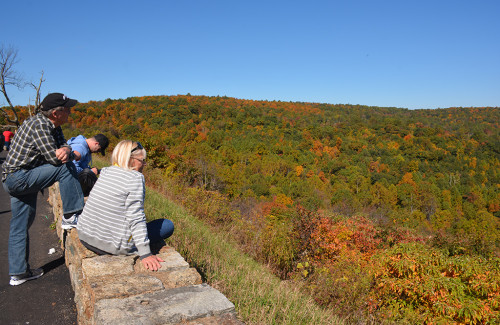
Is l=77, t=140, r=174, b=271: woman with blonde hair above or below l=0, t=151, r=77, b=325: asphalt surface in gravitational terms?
above

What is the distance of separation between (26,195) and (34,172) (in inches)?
12.9

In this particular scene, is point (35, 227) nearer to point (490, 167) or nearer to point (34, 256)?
point (34, 256)

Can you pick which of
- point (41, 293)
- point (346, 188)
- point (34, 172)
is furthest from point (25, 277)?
point (346, 188)

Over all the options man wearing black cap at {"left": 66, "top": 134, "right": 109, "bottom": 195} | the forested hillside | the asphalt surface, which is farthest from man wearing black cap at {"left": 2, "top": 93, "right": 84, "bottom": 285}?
the forested hillside

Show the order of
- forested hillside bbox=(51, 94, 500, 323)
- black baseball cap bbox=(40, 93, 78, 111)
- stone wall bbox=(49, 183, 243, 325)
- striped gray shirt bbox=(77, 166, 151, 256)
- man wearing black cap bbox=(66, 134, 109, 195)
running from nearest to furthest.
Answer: stone wall bbox=(49, 183, 243, 325), striped gray shirt bbox=(77, 166, 151, 256), black baseball cap bbox=(40, 93, 78, 111), man wearing black cap bbox=(66, 134, 109, 195), forested hillside bbox=(51, 94, 500, 323)

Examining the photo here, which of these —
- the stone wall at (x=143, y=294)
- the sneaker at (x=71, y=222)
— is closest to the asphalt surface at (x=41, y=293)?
the stone wall at (x=143, y=294)

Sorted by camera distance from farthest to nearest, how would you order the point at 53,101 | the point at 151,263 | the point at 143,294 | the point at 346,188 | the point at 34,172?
the point at 346,188 → the point at 53,101 → the point at 34,172 → the point at 151,263 → the point at 143,294

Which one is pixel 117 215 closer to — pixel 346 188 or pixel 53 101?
pixel 53 101

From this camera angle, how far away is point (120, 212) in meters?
2.28

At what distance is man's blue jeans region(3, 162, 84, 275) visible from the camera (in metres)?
2.62

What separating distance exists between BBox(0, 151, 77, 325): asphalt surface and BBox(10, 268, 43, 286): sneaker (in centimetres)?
3

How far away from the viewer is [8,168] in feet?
8.61

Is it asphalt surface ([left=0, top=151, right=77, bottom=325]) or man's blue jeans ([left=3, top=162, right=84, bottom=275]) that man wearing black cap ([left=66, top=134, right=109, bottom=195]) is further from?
asphalt surface ([left=0, top=151, right=77, bottom=325])

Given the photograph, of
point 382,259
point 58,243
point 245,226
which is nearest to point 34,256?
point 58,243
